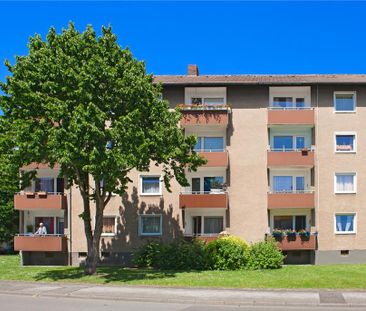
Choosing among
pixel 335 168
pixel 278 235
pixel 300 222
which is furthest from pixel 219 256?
pixel 335 168

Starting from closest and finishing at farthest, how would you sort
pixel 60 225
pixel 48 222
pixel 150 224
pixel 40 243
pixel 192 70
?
pixel 40 243, pixel 150 224, pixel 60 225, pixel 48 222, pixel 192 70

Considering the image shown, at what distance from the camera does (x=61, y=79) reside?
2464 centimetres

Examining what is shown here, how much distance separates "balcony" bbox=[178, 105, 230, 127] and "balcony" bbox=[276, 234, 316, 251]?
27.4 ft

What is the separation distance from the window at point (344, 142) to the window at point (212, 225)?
9.13 metres

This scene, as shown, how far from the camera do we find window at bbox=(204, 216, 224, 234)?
3697 centimetres

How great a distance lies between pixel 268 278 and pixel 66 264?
1681 centimetres

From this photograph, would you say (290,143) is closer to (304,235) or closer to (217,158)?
(217,158)

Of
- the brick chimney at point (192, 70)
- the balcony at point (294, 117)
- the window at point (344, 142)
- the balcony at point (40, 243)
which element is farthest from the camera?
the brick chimney at point (192, 70)

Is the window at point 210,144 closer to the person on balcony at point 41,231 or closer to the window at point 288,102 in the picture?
the window at point 288,102

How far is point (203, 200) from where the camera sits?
35.2 metres

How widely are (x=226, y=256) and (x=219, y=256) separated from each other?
381 mm

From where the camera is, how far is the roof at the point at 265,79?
3609cm

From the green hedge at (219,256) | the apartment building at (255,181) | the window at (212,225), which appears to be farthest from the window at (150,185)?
the green hedge at (219,256)

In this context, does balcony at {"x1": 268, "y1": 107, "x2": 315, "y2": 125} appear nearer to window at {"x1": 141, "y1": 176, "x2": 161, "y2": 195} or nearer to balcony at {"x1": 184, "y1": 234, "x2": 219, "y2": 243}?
balcony at {"x1": 184, "y1": 234, "x2": 219, "y2": 243}
